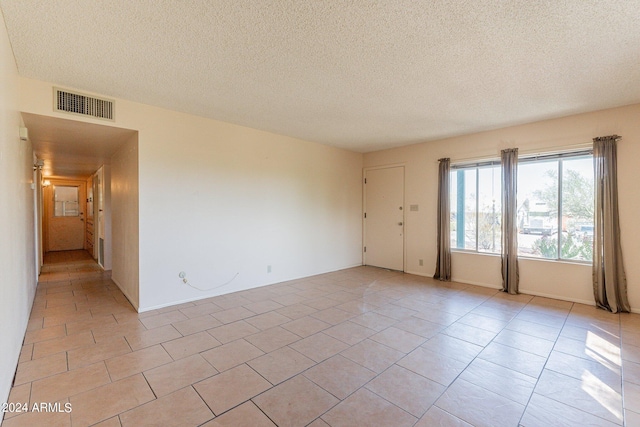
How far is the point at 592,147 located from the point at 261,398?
497 centimetres

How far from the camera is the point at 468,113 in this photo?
12.8ft

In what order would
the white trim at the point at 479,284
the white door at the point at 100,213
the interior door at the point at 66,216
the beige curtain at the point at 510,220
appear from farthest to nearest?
the interior door at the point at 66,216, the white door at the point at 100,213, the white trim at the point at 479,284, the beige curtain at the point at 510,220

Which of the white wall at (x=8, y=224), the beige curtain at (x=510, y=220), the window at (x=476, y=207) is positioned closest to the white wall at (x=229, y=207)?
the white wall at (x=8, y=224)

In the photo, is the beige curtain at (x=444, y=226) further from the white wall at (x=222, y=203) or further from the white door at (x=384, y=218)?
the white wall at (x=222, y=203)

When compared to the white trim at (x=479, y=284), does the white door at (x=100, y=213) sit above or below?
above

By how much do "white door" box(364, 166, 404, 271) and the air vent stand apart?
4816mm

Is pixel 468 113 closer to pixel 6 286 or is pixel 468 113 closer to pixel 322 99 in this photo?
pixel 322 99

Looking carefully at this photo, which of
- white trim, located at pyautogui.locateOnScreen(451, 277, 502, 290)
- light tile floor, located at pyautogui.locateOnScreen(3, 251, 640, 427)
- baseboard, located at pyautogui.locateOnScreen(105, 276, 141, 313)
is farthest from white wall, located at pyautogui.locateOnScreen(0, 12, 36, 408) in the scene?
white trim, located at pyautogui.locateOnScreen(451, 277, 502, 290)

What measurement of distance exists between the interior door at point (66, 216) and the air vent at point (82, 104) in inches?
300

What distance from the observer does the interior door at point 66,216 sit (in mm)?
8625

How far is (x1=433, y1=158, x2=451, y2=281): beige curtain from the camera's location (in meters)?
5.16

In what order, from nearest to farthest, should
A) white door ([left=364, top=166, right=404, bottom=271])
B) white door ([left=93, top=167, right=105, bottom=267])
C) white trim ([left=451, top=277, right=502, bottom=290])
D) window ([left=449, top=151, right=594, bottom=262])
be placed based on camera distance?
window ([left=449, top=151, right=594, bottom=262])
white trim ([left=451, top=277, right=502, bottom=290])
white door ([left=364, top=166, right=404, bottom=271])
white door ([left=93, top=167, right=105, bottom=267])

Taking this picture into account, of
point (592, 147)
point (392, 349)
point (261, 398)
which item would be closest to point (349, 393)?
point (261, 398)

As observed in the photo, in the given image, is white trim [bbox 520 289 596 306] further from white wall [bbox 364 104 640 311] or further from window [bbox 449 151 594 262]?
window [bbox 449 151 594 262]
